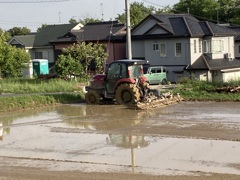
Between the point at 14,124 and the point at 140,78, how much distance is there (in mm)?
6560

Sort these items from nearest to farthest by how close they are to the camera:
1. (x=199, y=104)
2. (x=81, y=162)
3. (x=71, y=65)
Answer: (x=81, y=162)
(x=199, y=104)
(x=71, y=65)

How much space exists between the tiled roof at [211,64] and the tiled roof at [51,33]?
19.8m

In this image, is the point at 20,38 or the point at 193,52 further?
the point at 20,38


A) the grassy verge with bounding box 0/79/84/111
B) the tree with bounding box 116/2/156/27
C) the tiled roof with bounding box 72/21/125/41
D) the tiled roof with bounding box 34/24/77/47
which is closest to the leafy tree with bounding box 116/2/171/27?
the tree with bounding box 116/2/156/27

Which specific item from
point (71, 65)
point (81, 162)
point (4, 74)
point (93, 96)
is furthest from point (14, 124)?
point (4, 74)

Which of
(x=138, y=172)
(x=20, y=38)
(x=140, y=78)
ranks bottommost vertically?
(x=138, y=172)

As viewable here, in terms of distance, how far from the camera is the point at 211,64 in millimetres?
40438

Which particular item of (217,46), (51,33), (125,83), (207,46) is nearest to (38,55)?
(51,33)

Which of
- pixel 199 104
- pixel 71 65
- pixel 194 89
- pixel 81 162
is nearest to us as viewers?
pixel 81 162

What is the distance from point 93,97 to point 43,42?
33.7 meters

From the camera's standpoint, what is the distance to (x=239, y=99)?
74.2ft

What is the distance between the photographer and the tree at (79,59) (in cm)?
3509

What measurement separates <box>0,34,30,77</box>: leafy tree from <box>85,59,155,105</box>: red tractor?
49.3 ft

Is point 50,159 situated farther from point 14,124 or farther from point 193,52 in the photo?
point 193,52
